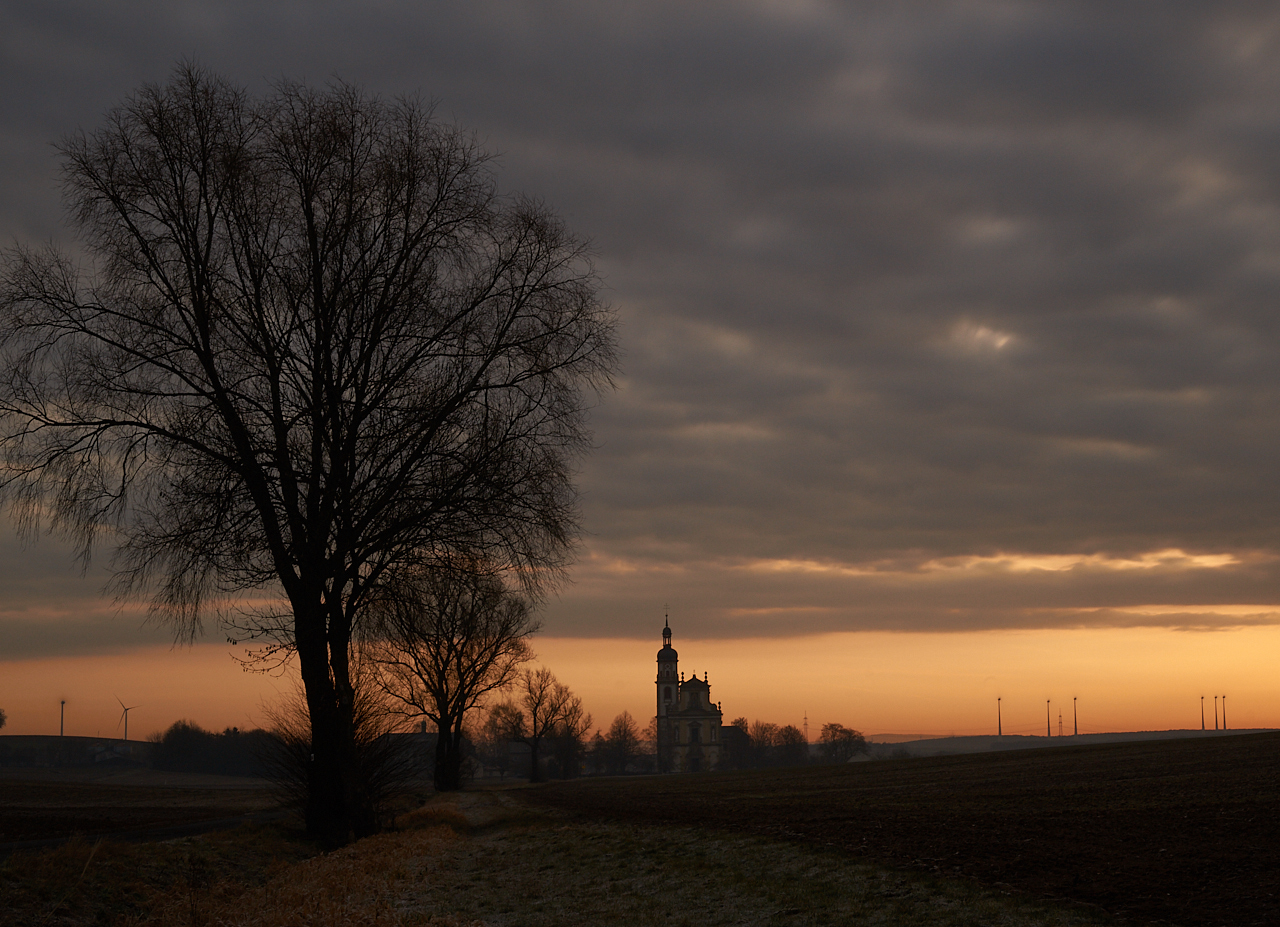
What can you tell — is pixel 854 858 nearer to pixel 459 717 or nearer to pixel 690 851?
pixel 690 851

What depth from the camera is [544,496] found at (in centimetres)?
1870

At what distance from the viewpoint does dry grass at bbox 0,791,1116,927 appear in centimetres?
1253

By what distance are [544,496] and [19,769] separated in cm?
18533

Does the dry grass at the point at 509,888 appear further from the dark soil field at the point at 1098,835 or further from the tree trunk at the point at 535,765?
the tree trunk at the point at 535,765

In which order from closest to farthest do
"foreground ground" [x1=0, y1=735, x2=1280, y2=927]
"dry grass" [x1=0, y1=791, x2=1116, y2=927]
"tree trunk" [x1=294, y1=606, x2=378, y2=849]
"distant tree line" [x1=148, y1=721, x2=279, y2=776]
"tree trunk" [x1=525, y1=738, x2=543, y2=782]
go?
"foreground ground" [x1=0, y1=735, x2=1280, y2=927]
"dry grass" [x1=0, y1=791, x2=1116, y2=927]
"tree trunk" [x1=294, y1=606, x2=378, y2=849]
"tree trunk" [x1=525, y1=738, x2=543, y2=782]
"distant tree line" [x1=148, y1=721, x2=279, y2=776]

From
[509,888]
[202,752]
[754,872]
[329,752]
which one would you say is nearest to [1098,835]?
[754,872]

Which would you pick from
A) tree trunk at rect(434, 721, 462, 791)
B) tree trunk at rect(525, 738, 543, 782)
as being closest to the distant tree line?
tree trunk at rect(525, 738, 543, 782)

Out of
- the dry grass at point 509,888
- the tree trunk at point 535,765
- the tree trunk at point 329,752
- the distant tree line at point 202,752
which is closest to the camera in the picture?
the dry grass at point 509,888

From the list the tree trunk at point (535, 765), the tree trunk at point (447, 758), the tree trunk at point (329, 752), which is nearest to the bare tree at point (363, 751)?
the tree trunk at point (329, 752)

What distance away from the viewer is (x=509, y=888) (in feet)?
62.2

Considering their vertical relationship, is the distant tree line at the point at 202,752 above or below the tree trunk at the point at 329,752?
below

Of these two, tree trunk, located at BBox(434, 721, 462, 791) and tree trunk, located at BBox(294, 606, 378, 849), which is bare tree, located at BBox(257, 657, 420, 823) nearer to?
tree trunk, located at BBox(294, 606, 378, 849)

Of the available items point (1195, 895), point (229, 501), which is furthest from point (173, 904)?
point (1195, 895)

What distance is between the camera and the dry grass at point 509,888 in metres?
12.5
